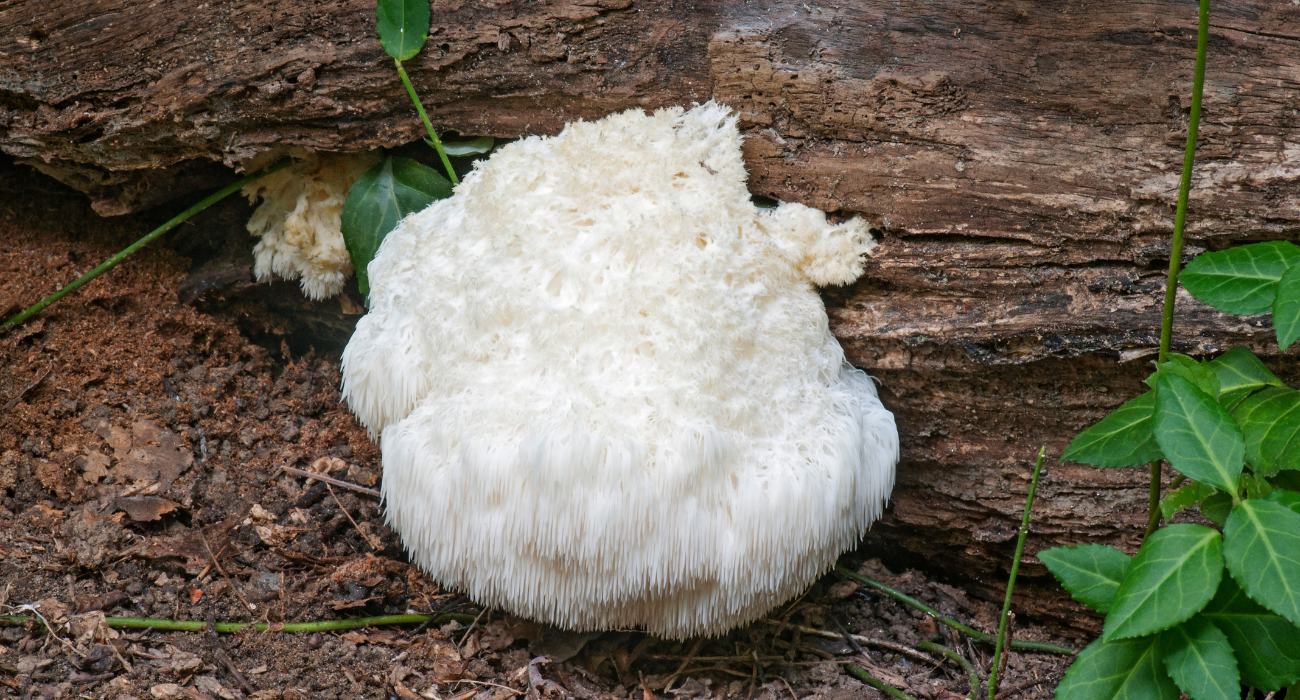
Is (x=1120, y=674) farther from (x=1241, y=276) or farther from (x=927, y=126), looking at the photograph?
(x=927, y=126)

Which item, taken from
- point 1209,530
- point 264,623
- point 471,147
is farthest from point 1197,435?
point 264,623

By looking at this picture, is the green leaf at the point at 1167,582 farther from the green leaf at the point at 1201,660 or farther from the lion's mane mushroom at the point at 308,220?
the lion's mane mushroom at the point at 308,220

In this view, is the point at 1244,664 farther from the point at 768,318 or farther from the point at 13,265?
the point at 13,265

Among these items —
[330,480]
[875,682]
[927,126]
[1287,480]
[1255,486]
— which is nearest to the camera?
[1255,486]

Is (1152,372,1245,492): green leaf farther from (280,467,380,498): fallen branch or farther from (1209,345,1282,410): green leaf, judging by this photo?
(280,467,380,498): fallen branch

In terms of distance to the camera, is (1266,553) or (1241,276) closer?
(1266,553)

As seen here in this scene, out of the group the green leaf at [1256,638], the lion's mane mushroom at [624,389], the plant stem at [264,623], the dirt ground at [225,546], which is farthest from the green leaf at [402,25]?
the green leaf at [1256,638]
